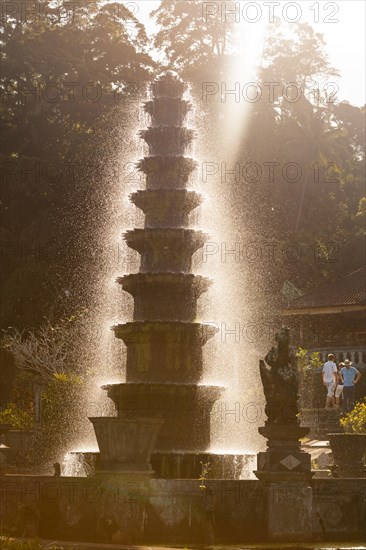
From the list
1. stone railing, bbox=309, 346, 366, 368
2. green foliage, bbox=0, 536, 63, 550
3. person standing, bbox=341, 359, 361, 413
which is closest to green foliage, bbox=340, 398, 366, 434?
person standing, bbox=341, 359, 361, 413

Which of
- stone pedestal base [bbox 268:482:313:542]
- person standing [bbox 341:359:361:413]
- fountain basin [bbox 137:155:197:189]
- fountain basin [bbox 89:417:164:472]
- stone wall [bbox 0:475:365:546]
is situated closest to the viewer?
stone wall [bbox 0:475:365:546]

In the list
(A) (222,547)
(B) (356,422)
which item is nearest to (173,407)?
(A) (222,547)

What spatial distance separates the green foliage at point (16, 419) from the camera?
26203 mm

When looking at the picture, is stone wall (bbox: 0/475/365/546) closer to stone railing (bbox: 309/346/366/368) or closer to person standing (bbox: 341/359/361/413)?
person standing (bbox: 341/359/361/413)

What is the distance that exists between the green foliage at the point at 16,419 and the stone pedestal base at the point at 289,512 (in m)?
13.0

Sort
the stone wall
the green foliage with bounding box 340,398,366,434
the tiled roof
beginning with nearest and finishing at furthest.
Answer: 1. the stone wall
2. the green foliage with bounding box 340,398,366,434
3. the tiled roof

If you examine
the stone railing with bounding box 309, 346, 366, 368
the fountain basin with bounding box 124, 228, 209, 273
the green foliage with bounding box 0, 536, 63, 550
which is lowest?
the green foliage with bounding box 0, 536, 63, 550

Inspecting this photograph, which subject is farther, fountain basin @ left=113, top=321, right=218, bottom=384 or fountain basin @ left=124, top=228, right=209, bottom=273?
fountain basin @ left=124, top=228, right=209, bottom=273

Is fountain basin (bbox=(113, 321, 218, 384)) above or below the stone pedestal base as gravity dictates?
above

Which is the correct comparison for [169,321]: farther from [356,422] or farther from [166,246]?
[356,422]

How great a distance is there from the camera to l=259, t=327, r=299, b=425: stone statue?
45.5ft

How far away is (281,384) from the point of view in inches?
559

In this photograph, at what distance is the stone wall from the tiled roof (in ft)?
93.2

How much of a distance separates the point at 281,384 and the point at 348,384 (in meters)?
13.1
